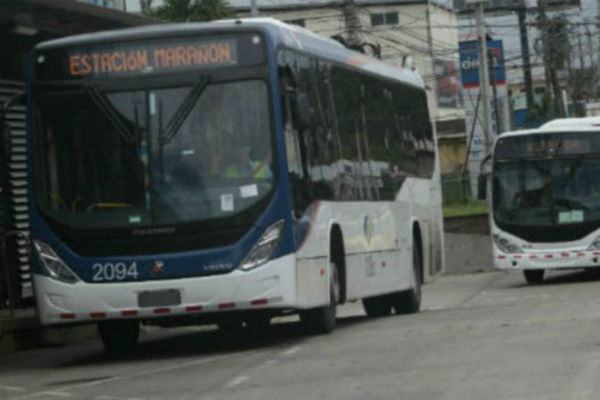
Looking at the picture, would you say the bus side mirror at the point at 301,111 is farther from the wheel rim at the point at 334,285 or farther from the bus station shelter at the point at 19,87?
the bus station shelter at the point at 19,87

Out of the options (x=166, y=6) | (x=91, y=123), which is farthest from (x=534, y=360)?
(x=166, y=6)

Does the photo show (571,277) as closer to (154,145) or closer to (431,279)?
(431,279)

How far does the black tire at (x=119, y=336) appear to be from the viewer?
17.9m

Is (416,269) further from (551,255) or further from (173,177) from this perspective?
(551,255)

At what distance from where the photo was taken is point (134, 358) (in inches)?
683

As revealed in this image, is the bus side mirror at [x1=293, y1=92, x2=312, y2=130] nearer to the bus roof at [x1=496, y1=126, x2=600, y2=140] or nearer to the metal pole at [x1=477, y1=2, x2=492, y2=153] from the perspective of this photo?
the bus roof at [x1=496, y1=126, x2=600, y2=140]

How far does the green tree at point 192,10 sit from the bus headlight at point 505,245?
22.2 metres

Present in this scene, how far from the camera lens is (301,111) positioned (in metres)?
17.0

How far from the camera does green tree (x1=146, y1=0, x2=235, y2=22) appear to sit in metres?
53.4

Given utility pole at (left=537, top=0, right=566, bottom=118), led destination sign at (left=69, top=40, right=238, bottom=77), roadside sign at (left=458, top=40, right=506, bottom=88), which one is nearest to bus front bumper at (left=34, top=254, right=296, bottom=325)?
led destination sign at (left=69, top=40, right=238, bottom=77)

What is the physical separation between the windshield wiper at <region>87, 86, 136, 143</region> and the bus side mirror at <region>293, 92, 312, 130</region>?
5.50 ft

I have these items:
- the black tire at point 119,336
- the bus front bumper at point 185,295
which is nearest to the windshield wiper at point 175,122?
the bus front bumper at point 185,295

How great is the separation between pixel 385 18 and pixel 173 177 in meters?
75.8

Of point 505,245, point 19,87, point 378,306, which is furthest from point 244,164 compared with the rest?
point 505,245
